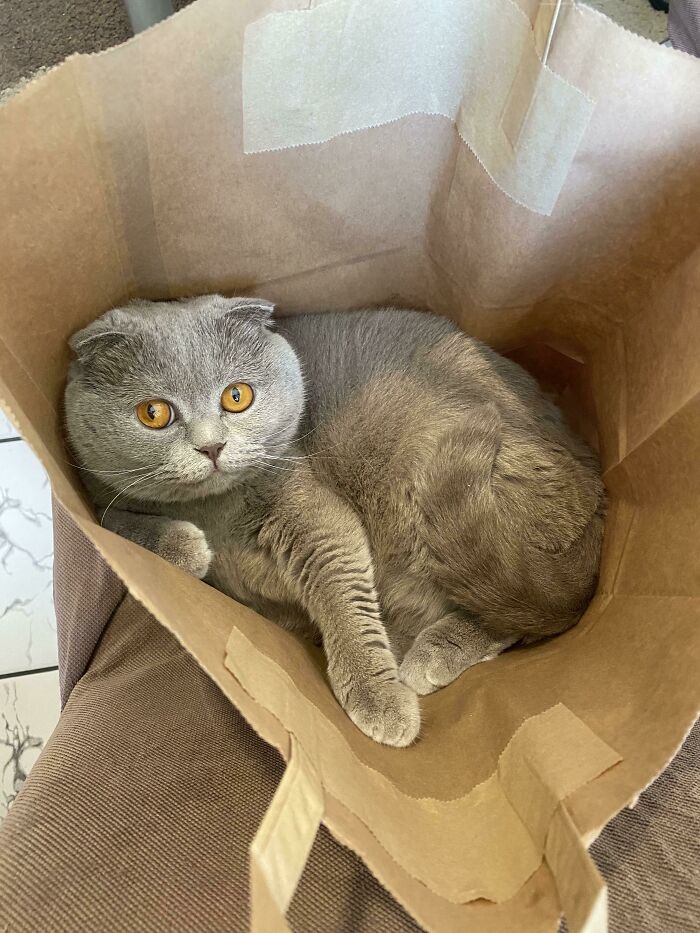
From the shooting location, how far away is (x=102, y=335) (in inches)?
35.1

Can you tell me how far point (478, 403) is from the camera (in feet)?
3.63

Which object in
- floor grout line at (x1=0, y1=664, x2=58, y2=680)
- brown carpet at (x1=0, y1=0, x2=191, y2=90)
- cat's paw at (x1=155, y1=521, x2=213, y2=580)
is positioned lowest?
floor grout line at (x1=0, y1=664, x2=58, y2=680)

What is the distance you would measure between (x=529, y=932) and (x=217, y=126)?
923 mm

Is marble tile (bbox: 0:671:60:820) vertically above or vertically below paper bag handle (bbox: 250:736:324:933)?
below

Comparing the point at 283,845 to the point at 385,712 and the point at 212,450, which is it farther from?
the point at 212,450

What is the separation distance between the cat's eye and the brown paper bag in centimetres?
21

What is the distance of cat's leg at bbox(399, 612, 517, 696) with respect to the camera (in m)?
1.05

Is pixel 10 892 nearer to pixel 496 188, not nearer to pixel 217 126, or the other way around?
pixel 217 126

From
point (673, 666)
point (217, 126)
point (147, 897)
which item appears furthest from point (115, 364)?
point (673, 666)

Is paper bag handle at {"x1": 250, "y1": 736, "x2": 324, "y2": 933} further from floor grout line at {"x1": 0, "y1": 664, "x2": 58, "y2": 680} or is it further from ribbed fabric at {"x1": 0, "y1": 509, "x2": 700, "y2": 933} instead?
floor grout line at {"x1": 0, "y1": 664, "x2": 58, "y2": 680}

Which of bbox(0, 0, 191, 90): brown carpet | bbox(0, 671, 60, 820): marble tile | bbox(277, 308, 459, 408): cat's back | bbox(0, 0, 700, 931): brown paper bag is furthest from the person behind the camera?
bbox(0, 0, 191, 90): brown carpet

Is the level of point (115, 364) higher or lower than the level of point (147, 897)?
higher

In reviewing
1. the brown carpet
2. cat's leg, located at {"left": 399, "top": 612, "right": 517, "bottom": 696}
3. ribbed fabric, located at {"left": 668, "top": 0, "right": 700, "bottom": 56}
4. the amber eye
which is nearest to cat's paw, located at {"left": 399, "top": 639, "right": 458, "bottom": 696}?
cat's leg, located at {"left": 399, "top": 612, "right": 517, "bottom": 696}

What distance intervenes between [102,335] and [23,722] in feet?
3.04
